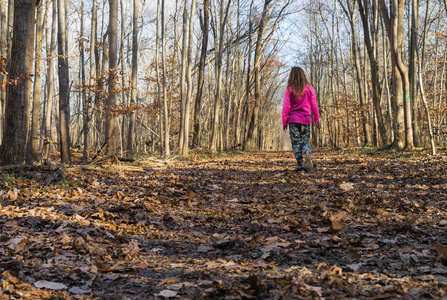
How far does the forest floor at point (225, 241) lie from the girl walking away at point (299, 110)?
192 cm

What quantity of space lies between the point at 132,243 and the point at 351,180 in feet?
14.3

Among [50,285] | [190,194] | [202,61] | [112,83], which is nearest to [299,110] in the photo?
[190,194]

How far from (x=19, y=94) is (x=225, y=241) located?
6.41 m

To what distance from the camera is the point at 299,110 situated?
7504 mm

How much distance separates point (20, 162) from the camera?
6996mm

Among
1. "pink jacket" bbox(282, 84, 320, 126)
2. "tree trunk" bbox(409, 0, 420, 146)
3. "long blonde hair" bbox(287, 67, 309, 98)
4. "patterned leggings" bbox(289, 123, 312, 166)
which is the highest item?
"tree trunk" bbox(409, 0, 420, 146)

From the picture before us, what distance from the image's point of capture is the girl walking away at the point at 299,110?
24.2 ft

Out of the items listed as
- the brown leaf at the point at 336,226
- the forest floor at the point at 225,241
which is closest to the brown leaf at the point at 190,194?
the forest floor at the point at 225,241

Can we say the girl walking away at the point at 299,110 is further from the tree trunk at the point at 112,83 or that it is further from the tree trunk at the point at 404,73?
→ the tree trunk at the point at 112,83

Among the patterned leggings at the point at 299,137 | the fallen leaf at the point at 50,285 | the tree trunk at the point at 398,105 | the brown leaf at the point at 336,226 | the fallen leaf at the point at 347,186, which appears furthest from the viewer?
the tree trunk at the point at 398,105

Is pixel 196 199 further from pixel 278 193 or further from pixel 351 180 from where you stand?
pixel 351 180

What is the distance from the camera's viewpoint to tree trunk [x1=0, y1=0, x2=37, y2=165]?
7.05m

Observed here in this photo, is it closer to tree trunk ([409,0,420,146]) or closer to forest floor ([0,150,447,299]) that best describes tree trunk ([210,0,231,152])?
tree trunk ([409,0,420,146])

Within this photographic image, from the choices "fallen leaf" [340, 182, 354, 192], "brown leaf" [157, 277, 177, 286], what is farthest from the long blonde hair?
"brown leaf" [157, 277, 177, 286]
